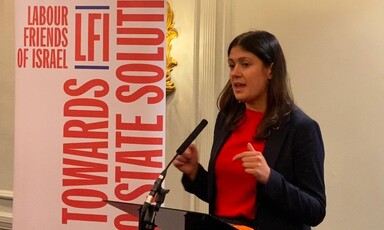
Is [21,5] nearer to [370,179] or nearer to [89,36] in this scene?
[89,36]

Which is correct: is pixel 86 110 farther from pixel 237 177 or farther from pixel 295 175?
pixel 295 175

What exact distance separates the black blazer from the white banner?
690 mm

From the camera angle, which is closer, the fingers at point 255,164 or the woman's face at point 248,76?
the fingers at point 255,164

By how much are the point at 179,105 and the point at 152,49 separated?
1.70ft

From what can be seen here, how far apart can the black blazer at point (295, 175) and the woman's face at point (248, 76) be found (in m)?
0.11

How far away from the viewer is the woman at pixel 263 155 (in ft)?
4.21

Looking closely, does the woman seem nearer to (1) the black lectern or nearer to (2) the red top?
(2) the red top

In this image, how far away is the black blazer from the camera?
1290 millimetres

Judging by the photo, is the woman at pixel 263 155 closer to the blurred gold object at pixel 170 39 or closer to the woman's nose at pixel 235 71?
the woman's nose at pixel 235 71

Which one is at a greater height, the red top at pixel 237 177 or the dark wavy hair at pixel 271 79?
the dark wavy hair at pixel 271 79

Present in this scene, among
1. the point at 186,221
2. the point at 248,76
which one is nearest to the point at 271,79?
the point at 248,76

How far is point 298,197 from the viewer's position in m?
1.28

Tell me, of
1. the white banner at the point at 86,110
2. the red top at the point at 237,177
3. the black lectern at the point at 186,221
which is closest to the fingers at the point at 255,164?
the red top at the point at 237,177

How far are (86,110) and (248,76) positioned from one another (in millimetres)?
825
